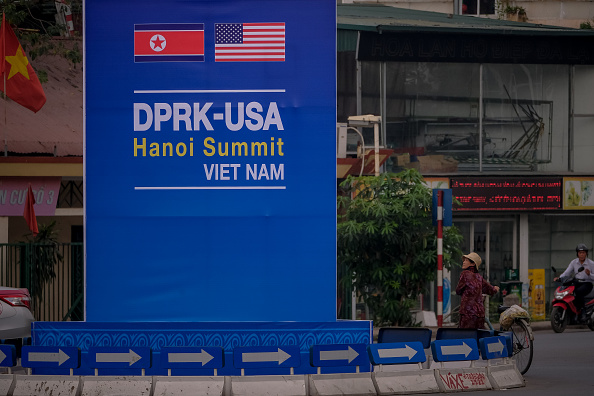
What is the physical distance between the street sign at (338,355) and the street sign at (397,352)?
0.15 m

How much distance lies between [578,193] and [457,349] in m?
14.6

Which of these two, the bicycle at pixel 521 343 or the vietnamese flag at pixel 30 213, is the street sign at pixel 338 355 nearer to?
the bicycle at pixel 521 343

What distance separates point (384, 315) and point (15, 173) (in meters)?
8.16

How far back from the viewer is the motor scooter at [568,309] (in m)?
19.7

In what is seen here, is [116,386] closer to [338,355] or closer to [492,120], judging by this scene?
[338,355]

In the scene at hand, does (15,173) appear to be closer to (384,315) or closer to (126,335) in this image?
(384,315)

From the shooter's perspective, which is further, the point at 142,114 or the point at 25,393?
the point at 142,114

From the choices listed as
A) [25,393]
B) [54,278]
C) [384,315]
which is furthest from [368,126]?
[25,393]

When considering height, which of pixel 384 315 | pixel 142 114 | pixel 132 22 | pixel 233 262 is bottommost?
pixel 384 315

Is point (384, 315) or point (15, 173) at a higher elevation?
point (15, 173)

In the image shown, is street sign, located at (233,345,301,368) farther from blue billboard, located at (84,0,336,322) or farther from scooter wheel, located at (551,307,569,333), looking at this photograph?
scooter wheel, located at (551,307,569,333)

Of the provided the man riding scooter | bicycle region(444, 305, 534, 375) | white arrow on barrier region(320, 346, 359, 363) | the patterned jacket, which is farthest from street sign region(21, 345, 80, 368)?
the man riding scooter

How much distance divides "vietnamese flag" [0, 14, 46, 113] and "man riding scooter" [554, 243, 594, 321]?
10.7m

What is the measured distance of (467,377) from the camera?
38.9 ft
